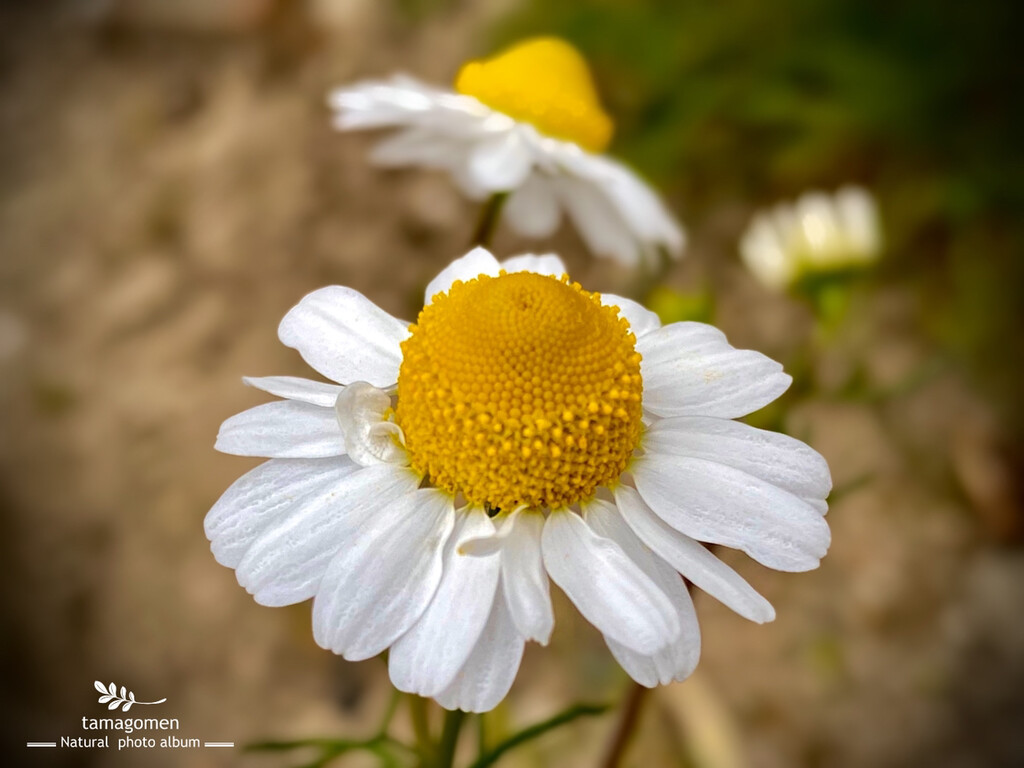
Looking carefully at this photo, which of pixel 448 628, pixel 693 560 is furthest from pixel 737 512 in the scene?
pixel 448 628

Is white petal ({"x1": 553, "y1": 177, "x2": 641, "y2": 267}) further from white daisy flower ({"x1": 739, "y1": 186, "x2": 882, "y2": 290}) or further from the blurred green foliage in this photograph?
the blurred green foliage

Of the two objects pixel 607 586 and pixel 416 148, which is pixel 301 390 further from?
pixel 416 148

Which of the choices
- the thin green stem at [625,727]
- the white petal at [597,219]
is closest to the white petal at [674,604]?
the thin green stem at [625,727]

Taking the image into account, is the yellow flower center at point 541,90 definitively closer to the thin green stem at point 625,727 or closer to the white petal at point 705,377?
the white petal at point 705,377

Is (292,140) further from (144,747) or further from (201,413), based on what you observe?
(144,747)

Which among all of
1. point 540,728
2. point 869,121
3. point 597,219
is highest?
point 597,219

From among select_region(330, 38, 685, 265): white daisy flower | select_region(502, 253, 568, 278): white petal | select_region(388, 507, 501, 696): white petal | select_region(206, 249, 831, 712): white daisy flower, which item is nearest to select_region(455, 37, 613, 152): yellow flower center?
select_region(330, 38, 685, 265): white daisy flower
